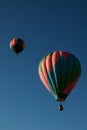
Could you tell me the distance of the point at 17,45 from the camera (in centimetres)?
7738

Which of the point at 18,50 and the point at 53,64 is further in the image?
the point at 18,50

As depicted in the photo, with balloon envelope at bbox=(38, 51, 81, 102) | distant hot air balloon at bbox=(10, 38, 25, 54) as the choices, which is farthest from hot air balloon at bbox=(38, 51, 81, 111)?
distant hot air balloon at bbox=(10, 38, 25, 54)

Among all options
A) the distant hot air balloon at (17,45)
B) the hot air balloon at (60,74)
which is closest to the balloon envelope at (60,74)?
the hot air balloon at (60,74)

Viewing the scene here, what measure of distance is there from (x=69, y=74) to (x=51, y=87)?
2.59 m

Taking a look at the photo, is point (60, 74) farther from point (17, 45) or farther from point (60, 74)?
point (17, 45)

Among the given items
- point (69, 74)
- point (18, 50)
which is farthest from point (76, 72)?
point (18, 50)

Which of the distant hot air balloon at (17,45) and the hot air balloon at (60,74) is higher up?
the distant hot air balloon at (17,45)

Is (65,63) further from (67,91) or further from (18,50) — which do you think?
(18,50)

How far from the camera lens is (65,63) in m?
68.6

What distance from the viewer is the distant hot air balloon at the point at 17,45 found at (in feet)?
253

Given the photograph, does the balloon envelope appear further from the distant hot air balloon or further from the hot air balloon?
the distant hot air balloon

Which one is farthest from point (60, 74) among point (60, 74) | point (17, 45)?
point (17, 45)

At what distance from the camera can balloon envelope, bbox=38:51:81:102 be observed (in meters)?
67.4

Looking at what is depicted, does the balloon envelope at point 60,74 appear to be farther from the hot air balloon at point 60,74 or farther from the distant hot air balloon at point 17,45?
the distant hot air balloon at point 17,45
